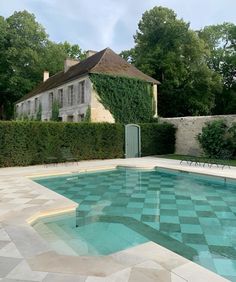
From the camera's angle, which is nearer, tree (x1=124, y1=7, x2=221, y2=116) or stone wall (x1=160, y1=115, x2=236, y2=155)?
stone wall (x1=160, y1=115, x2=236, y2=155)

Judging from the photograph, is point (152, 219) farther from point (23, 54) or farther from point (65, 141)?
point (23, 54)

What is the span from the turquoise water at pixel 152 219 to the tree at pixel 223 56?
25.7m

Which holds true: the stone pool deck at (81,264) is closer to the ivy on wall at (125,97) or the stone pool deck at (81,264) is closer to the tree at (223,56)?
the ivy on wall at (125,97)

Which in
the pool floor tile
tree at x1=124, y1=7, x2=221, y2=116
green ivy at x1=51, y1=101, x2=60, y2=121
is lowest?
the pool floor tile

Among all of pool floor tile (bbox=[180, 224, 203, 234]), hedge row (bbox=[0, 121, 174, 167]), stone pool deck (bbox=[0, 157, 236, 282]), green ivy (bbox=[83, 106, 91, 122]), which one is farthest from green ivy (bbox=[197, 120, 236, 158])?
stone pool deck (bbox=[0, 157, 236, 282])

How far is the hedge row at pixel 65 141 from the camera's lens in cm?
1340

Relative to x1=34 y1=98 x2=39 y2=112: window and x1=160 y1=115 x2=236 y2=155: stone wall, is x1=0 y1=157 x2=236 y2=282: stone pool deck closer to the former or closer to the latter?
x1=160 y1=115 x2=236 y2=155: stone wall

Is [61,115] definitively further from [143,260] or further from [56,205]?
[143,260]

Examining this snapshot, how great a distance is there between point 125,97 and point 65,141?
6656 millimetres

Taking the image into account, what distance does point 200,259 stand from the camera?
418 centimetres

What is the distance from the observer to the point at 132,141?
17703mm

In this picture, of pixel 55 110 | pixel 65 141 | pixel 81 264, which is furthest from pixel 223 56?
pixel 81 264

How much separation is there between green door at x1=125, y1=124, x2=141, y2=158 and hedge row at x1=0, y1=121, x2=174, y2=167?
341 mm

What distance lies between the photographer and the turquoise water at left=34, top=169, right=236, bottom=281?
4496 mm
